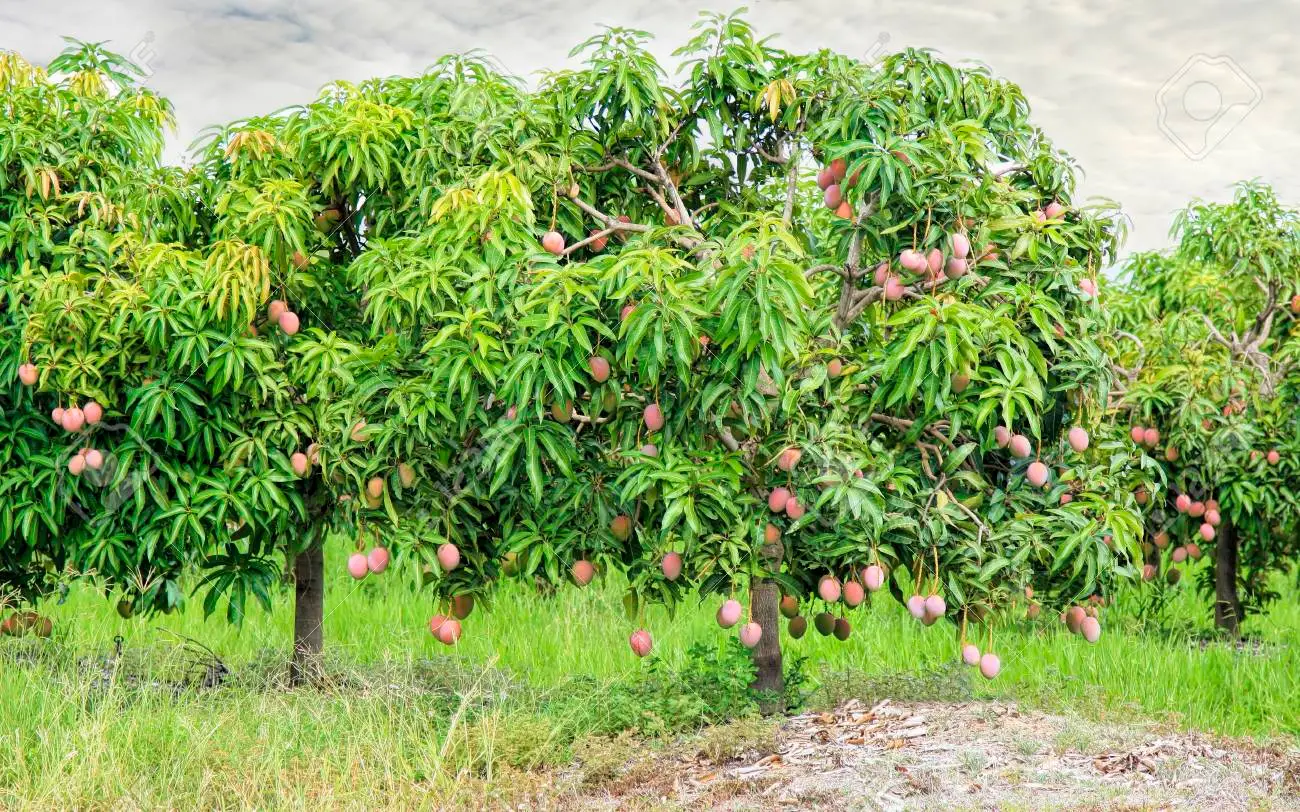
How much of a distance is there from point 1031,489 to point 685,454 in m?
1.41

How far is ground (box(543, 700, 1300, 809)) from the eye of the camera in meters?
3.71

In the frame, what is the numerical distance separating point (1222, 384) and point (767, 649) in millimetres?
3191

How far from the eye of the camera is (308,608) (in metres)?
6.09

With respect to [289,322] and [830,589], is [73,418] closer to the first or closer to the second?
[289,322]

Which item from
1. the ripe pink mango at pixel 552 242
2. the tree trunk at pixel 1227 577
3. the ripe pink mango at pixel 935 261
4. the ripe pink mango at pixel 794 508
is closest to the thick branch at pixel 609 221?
the ripe pink mango at pixel 552 242

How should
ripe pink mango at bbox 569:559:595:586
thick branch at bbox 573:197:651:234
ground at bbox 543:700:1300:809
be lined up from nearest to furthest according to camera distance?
ground at bbox 543:700:1300:809 < ripe pink mango at bbox 569:559:595:586 < thick branch at bbox 573:197:651:234

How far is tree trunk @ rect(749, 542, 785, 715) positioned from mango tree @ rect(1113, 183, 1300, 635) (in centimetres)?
247

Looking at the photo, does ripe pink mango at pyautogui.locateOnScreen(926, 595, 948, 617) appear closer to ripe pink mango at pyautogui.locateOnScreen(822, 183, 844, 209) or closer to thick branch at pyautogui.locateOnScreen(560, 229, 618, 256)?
ripe pink mango at pyautogui.locateOnScreen(822, 183, 844, 209)

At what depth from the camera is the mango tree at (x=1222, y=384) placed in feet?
20.8

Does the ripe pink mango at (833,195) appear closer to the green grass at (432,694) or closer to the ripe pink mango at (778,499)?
the ripe pink mango at (778,499)

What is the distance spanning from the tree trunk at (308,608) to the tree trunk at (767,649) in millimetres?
2336

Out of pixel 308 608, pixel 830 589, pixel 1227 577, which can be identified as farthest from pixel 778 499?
pixel 1227 577

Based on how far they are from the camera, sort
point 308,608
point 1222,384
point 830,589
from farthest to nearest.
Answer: point 1222,384 → point 308,608 → point 830,589
